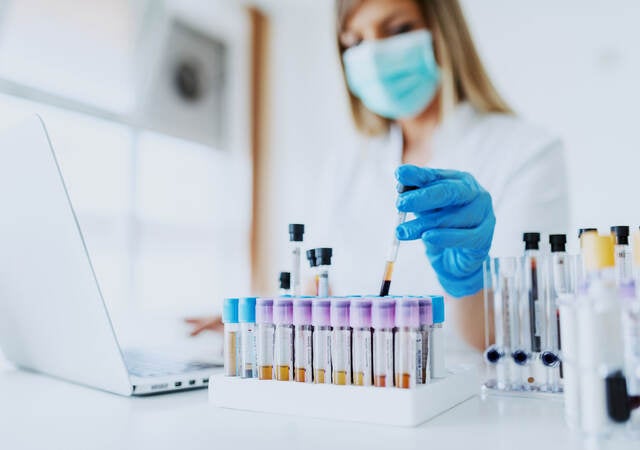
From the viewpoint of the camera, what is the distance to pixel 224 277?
3469mm

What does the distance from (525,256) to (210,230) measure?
278 centimetres

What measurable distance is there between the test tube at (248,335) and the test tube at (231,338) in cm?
1

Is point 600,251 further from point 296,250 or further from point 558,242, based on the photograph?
point 296,250

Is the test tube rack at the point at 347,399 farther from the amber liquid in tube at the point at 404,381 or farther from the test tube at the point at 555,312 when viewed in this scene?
the test tube at the point at 555,312

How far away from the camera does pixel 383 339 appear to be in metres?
0.71

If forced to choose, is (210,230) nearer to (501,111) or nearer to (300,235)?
(501,111)

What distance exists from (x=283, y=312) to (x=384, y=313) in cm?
15

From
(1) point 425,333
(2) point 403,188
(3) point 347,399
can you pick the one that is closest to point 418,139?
(2) point 403,188

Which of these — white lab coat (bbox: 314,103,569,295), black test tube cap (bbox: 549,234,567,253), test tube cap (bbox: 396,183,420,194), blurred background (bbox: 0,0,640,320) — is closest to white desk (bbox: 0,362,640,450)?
black test tube cap (bbox: 549,234,567,253)

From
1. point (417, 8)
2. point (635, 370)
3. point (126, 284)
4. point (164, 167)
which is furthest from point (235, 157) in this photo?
point (635, 370)

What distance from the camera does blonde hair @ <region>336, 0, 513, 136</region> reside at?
1988 millimetres

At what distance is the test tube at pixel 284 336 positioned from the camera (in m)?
0.77

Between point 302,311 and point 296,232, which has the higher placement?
point 296,232

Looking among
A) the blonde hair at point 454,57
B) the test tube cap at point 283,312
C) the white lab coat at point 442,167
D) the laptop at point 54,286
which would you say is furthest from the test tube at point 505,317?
the blonde hair at point 454,57
